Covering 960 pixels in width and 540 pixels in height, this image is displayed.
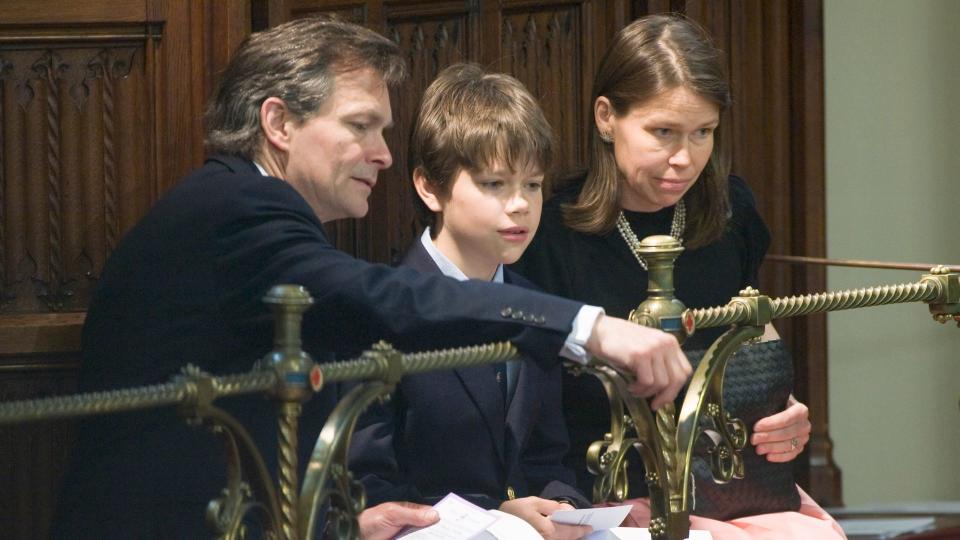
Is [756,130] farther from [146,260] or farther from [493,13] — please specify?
[146,260]

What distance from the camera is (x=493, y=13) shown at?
394 cm

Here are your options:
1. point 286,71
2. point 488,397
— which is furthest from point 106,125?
point 488,397

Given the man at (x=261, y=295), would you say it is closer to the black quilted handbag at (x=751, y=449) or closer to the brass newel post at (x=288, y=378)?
the brass newel post at (x=288, y=378)

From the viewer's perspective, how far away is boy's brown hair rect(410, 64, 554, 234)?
10.0 feet

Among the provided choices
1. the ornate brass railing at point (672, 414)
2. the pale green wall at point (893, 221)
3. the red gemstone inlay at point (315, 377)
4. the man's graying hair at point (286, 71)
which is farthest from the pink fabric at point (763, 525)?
the pale green wall at point (893, 221)

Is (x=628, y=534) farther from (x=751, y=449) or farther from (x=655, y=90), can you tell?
(x=655, y=90)

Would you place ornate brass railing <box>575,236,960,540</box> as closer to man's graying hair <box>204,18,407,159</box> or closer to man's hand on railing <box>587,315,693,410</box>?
man's hand on railing <box>587,315,693,410</box>

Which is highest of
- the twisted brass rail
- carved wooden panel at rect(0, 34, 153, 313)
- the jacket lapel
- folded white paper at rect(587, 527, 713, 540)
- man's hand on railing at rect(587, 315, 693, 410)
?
carved wooden panel at rect(0, 34, 153, 313)

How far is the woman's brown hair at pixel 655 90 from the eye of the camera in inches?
130

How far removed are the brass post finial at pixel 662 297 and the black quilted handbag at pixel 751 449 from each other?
0.49 meters

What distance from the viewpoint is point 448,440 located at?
2844 millimetres

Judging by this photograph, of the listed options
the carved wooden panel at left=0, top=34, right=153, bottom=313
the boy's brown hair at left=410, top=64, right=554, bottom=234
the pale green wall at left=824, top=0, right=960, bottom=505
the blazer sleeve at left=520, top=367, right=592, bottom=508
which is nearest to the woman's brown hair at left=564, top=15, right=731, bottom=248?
the boy's brown hair at left=410, top=64, right=554, bottom=234

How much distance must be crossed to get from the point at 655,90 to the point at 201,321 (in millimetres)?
1216

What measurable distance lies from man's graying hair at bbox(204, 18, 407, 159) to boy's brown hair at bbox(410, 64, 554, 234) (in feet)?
0.69
